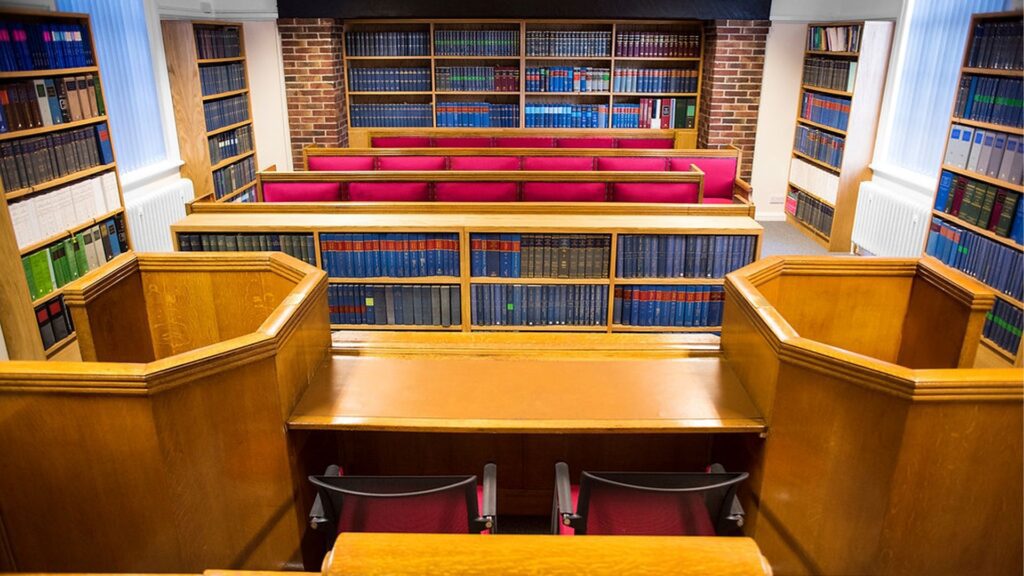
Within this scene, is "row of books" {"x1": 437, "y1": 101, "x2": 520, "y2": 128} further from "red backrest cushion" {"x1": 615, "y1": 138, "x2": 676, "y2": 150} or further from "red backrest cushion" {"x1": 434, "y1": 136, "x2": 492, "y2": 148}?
"red backrest cushion" {"x1": 615, "y1": 138, "x2": 676, "y2": 150}

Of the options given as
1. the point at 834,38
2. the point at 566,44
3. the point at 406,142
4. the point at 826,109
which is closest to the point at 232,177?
the point at 406,142

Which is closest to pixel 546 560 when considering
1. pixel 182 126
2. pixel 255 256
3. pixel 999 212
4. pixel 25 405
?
pixel 25 405

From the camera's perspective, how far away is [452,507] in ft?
5.49

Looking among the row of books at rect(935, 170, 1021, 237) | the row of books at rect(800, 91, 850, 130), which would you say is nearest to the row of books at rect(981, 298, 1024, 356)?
the row of books at rect(935, 170, 1021, 237)

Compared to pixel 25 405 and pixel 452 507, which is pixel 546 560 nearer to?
pixel 452 507

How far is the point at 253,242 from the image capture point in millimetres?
3635

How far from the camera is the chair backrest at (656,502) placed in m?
1.65

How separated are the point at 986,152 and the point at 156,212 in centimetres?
587

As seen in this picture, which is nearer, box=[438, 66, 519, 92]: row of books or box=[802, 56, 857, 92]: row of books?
box=[802, 56, 857, 92]: row of books

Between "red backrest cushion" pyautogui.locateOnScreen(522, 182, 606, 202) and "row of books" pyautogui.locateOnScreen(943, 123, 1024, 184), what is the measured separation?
2281mm

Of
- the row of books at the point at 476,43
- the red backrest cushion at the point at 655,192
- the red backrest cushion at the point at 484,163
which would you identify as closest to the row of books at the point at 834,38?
the red backrest cushion at the point at 655,192

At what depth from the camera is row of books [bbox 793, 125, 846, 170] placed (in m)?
6.01

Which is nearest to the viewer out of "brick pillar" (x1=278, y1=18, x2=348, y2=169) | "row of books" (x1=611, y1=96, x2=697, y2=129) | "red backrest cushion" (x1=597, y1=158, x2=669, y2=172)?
"red backrest cushion" (x1=597, y1=158, x2=669, y2=172)

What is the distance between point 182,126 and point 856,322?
5426mm
